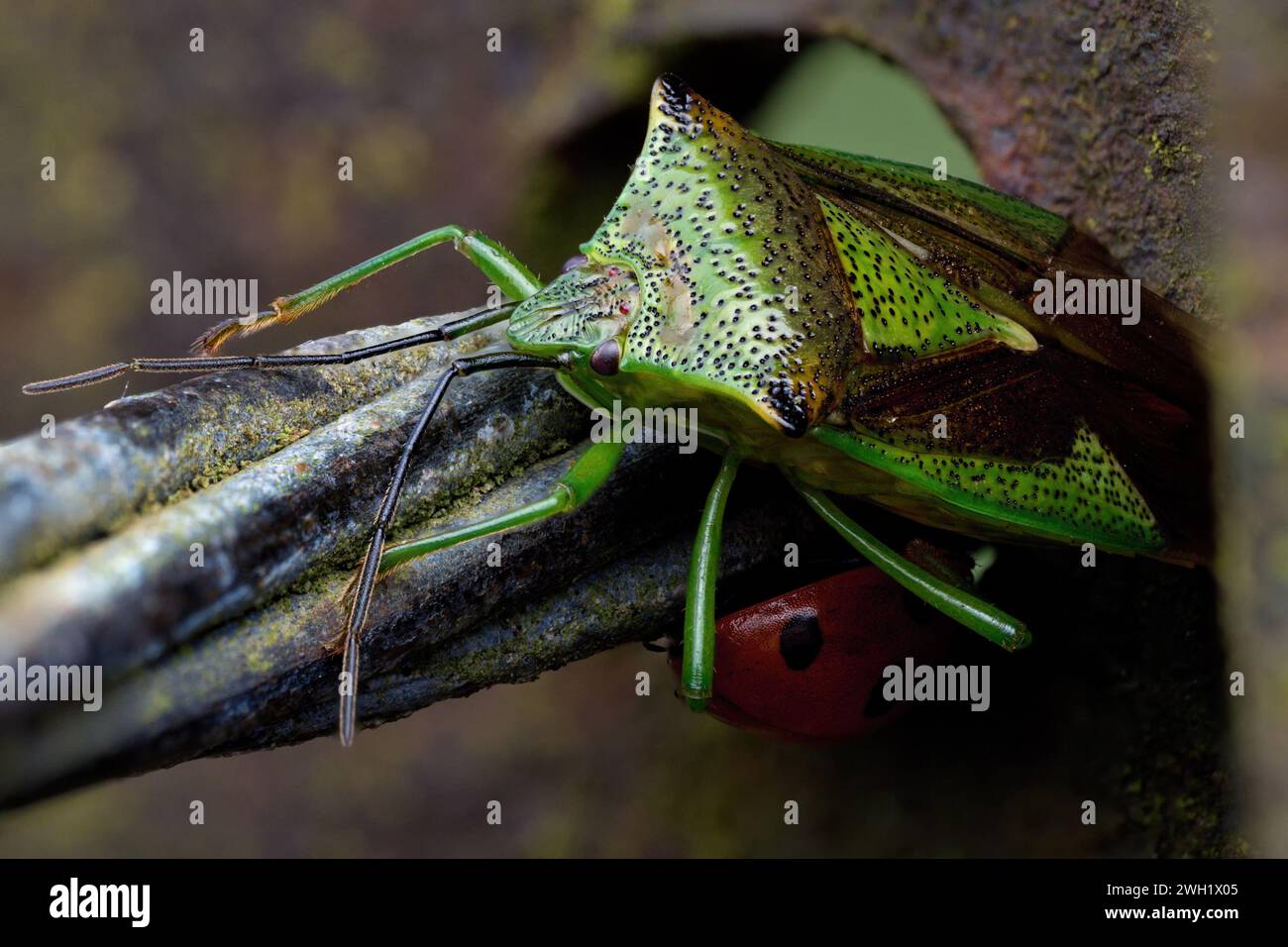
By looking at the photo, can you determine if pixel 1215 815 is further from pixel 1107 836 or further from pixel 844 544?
pixel 844 544

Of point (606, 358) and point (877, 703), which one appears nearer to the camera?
point (606, 358)

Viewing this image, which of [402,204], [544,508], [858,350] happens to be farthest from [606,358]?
[402,204]

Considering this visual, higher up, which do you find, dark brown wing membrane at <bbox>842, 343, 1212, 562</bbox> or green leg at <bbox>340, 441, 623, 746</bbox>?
dark brown wing membrane at <bbox>842, 343, 1212, 562</bbox>

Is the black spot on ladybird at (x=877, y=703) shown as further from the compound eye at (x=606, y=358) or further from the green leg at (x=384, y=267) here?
the green leg at (x=384, y=267)

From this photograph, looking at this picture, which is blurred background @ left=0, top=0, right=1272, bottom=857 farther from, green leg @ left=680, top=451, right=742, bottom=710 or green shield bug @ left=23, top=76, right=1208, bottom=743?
green leg @ left=680, top=451, right=742, bottom=710

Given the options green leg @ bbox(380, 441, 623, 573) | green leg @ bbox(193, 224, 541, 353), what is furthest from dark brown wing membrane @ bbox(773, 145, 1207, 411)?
green leg @ bbox(380, 441, 623, 573)

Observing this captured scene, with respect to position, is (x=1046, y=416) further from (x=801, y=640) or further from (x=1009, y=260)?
(x=801, y=640)

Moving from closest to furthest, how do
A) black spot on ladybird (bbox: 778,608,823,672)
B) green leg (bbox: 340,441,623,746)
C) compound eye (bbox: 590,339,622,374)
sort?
green leg (bbox: 340,441,623,746)
compound eye (bbox: 590,339,622,374)
black spot on ladybird (bbox: 778,608,823,672)
